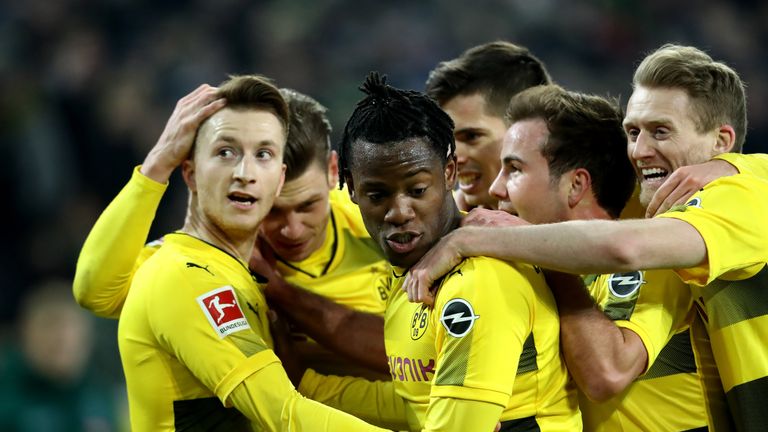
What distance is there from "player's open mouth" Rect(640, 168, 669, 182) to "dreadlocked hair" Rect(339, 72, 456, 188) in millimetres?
877

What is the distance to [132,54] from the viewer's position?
1116 cm

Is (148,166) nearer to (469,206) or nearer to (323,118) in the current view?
(323,118)

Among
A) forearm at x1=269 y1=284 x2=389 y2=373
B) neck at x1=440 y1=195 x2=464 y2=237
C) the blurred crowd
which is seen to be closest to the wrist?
forearm at x1=269 y1=284 x2=389 y2=373

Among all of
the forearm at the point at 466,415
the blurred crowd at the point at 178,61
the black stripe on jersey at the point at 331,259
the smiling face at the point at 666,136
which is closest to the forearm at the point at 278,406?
the forearm at the point at 466,415

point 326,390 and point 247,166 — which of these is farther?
point 326,390

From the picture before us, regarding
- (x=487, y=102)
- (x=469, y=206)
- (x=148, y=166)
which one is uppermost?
(x=487, y=102)

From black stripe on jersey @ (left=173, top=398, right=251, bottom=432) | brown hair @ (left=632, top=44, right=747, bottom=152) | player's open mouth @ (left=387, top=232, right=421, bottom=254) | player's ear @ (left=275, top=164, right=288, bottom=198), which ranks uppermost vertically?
brown hair @ (left=632, top=44, right=747, bottom=152)

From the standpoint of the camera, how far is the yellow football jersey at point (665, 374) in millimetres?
3807

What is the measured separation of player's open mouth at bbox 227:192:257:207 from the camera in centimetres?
433

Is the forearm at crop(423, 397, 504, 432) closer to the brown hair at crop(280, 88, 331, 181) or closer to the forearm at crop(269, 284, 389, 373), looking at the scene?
the forearm at crop(269, 284, 389, 373)

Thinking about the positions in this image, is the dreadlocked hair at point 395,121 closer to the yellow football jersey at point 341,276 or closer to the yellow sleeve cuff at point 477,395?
the yellow sleeve cuff at point 477,395

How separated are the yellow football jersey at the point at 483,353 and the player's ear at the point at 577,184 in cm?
68

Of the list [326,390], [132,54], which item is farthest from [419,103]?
[132,54]

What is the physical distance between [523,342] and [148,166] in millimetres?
2043
